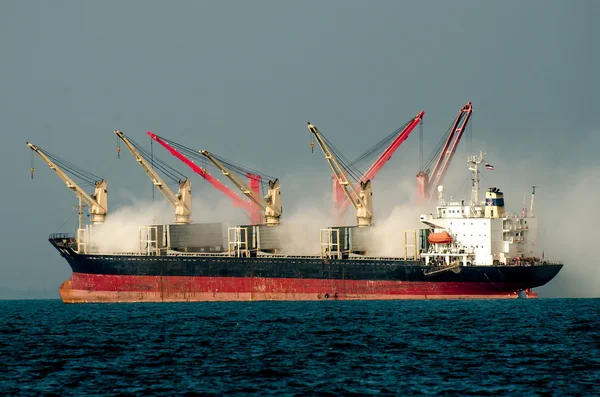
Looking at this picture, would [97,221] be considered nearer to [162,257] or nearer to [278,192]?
[162,257]

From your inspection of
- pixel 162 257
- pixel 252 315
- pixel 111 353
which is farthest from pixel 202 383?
pixel 162 257

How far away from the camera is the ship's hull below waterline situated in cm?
8931

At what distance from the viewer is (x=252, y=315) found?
255 ft

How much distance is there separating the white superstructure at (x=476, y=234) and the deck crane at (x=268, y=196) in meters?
20.2

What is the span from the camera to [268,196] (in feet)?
353

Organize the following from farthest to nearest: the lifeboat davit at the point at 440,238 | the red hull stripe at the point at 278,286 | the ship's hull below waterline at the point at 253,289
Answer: the lifeboat davit at the point at 440,238 < the ship's hull below waterline at the point at 253,289 < the red hull stripe at the point at 278,286

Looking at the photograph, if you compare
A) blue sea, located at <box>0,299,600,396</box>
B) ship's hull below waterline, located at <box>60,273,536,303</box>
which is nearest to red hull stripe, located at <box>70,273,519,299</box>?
ship's hull below waterline, located at <box>60,273,536,303</box>

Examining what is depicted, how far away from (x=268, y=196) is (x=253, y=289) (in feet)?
43.0

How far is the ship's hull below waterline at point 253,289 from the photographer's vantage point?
89312 millimetres

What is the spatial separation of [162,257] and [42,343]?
1641 inches

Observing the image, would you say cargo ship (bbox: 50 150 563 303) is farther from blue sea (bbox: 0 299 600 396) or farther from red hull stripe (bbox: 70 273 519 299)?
blue sea (bbox: 0 299 600 396)

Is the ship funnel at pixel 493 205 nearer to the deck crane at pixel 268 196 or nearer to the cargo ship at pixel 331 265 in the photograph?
the cargo ship at pixel 331 265

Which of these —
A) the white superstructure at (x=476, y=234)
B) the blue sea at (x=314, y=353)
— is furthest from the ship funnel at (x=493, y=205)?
the blue sea at (x=314, y=353)

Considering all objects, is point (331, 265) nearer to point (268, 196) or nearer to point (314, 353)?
point (268, 196)
